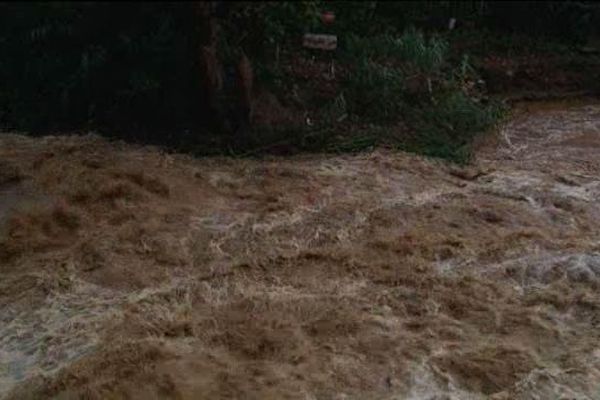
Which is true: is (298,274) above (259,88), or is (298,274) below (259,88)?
below

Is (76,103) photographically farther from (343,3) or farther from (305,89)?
(343,3)

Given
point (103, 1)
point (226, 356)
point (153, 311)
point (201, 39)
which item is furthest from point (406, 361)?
point (201, 39)

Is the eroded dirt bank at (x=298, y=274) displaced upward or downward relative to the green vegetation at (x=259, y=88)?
downward

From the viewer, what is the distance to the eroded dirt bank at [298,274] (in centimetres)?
383

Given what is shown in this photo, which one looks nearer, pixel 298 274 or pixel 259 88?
pixel 298 274

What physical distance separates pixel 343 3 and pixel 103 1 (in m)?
6.09

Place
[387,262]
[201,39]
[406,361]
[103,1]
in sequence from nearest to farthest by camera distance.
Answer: [103,1] < [406,361] < [387,262] < [201,39]

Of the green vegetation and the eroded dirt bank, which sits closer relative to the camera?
the eroded dirt bank

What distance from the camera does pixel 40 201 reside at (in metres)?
5.60

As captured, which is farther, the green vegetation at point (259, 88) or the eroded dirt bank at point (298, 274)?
the green vegetation at point (259, 88)

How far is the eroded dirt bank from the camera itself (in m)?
3.83

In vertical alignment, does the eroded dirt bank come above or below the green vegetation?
below

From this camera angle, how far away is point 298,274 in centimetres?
473

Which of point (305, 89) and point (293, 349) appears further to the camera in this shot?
point (305, 89)
